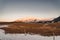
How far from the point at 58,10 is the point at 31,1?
343 mm

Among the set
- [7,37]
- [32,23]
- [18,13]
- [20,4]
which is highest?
[20,4]

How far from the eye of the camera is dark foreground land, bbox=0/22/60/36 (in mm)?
1376

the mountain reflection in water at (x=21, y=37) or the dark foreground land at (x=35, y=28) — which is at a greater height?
the dark foreground land at (x=35, y=28)

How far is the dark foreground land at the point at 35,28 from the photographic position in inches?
54.2

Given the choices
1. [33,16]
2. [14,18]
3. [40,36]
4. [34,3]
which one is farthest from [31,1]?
[40,36]

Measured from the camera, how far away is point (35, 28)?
1.40m

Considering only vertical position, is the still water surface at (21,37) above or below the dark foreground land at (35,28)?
below

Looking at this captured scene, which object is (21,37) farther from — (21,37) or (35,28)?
(35,28)

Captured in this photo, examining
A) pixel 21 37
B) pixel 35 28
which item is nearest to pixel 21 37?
pixel 21 37

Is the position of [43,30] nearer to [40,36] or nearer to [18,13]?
[40,36]

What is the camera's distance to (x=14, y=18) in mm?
1454

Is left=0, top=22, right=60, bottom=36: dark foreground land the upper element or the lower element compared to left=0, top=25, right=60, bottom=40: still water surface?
upper

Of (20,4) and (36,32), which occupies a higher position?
(20,4)

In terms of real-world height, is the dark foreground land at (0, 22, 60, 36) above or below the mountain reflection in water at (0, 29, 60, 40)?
above
